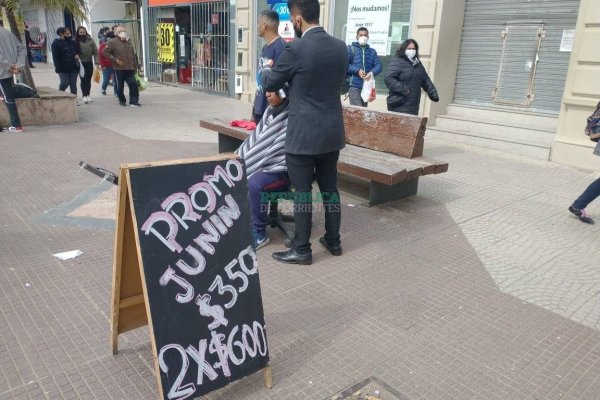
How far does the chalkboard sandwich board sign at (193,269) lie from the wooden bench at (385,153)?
2.58m

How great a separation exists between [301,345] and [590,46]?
21.1 ft

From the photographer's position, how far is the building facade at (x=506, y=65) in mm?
7328

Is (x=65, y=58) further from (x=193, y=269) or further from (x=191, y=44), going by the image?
(x=193, y=269)

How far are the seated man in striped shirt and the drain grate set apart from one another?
5.76 ft

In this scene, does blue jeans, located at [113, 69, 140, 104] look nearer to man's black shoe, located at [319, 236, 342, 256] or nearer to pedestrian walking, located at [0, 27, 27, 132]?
pedestrian walking, located at [0, 27, 27, 132]

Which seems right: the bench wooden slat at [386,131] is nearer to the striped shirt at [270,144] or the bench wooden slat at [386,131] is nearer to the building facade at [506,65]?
the striped shirt at [270,144]

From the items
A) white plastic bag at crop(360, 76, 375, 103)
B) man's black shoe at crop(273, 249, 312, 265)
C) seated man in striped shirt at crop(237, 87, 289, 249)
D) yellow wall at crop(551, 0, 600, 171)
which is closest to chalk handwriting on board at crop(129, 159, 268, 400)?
man's black shoe at crop(273, 249, 312, 265)

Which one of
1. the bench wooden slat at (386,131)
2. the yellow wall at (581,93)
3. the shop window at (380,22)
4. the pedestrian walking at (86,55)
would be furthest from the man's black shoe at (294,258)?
the pedestrian walking at (86,55)

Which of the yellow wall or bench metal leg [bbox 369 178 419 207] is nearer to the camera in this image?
bench metal leg [bbox 369 178 419 207]

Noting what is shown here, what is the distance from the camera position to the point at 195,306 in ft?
7.83

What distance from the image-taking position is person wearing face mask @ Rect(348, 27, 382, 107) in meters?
7.74

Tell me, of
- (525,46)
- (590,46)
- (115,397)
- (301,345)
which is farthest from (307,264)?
(525,46)

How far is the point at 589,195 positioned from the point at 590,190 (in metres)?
0.06

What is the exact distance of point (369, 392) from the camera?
2.61 meters
